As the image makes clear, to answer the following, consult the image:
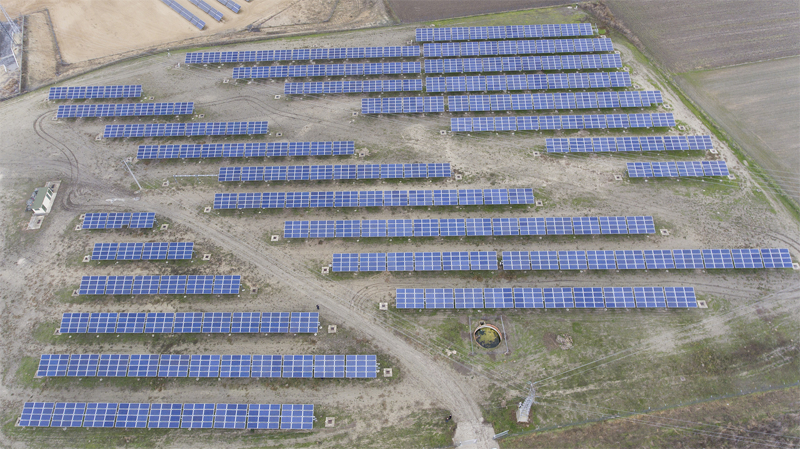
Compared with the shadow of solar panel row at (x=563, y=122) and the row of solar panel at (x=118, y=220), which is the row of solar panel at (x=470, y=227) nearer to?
the shadow of solar panel row at (x=563, y=122)

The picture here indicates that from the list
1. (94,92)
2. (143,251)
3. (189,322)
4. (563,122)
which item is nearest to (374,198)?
(189,322)

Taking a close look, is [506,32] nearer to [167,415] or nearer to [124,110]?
[124,110]

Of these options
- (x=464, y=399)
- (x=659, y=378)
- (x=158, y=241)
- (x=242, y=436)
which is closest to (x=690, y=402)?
(x=659, y=378)

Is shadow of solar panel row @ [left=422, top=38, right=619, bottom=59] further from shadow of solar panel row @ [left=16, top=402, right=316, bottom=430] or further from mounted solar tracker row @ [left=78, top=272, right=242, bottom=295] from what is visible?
shadow of solar panel row @ [left=16, top=402, right=316, bottom=430]

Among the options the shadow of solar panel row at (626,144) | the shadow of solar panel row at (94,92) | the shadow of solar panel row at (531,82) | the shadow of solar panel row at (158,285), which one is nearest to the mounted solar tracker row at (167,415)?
the shadow of solar panel row at (158,285)

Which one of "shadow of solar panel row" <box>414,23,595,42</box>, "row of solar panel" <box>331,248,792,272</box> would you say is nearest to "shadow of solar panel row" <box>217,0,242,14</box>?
"shadow of solar panel row" <box>414,23,595,42</box>
